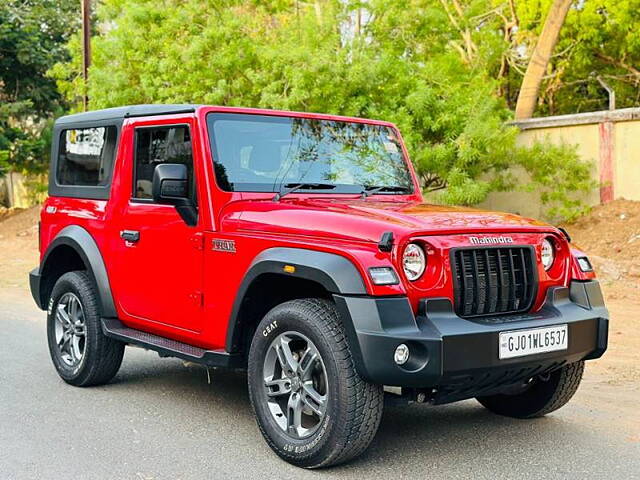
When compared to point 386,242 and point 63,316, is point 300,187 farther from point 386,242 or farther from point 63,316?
point 63,316

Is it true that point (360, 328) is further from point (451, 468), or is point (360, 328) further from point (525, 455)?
point (525, 455)

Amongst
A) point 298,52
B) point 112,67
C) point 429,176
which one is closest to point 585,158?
point 429,176

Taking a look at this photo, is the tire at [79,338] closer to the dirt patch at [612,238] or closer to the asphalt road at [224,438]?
the asphalt road at [224,438]

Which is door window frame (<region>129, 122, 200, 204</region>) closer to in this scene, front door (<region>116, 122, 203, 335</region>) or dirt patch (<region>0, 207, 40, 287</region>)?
front door (<region>116, 122, 203, 335</region>)

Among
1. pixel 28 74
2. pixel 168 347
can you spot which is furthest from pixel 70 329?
pixel 28 74

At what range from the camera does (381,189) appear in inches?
239

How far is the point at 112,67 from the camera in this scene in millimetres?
18641

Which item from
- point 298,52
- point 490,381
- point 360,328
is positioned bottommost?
point 490,381

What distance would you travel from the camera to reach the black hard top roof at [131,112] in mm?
5859

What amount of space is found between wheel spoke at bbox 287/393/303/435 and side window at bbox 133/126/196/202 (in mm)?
1463

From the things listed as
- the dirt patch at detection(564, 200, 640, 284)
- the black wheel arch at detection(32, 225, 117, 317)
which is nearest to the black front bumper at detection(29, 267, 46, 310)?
the black wheel arch at detection(32, 225, 117, 317)

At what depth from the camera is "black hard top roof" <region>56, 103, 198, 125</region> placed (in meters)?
5.86

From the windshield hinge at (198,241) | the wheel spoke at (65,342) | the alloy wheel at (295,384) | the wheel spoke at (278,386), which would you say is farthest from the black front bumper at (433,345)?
the wheel spoke at (65,342)

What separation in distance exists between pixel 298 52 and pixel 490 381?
36.6 ft
